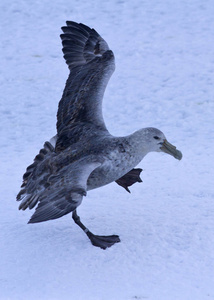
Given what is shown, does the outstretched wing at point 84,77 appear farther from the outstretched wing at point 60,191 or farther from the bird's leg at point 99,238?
the bird's leg at point 99,238

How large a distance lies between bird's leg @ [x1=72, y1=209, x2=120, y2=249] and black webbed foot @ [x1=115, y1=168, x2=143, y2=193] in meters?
0.81

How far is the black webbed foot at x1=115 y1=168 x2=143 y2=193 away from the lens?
663 cm

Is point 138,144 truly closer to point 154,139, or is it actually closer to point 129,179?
point 154,139

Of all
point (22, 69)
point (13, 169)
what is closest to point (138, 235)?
point (13, 169)

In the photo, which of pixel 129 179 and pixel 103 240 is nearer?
Result: pixel 103 240

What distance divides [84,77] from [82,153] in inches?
50.1

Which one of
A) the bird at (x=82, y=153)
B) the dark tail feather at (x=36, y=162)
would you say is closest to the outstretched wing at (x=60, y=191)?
the bird at (x=82, y=153)

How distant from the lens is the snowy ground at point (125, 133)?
5.28m

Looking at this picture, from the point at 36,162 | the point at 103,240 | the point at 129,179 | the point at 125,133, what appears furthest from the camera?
the point at 125,133

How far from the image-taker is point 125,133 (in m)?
8.44

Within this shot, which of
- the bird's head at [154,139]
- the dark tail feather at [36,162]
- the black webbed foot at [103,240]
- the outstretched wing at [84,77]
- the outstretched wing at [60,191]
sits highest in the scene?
the outstretched wing at [84,77]

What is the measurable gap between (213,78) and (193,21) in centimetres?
197

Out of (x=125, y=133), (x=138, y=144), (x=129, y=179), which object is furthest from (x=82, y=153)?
(x=125, y=133)

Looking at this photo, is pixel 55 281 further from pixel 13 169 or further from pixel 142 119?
pixel 142 119
